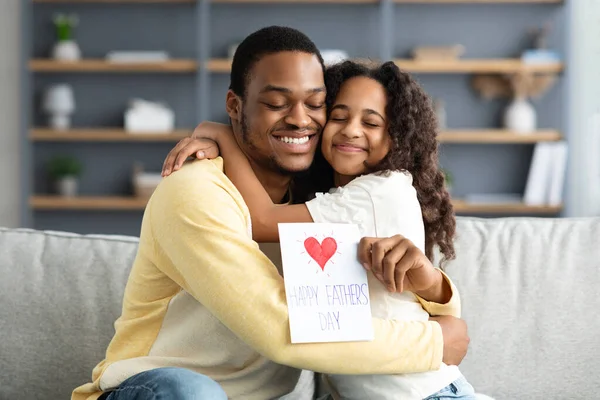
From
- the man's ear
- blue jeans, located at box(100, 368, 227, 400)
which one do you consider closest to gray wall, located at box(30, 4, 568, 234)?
the man's ear

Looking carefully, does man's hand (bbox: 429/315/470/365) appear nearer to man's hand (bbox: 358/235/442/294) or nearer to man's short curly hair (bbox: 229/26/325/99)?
man's hand (bbox: 358/235/442/294)

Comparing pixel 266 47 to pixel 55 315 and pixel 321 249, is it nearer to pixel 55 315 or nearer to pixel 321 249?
pixel 321 249

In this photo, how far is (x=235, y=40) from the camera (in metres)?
5.52

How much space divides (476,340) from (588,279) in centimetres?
31

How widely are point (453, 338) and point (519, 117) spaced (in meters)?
3.93

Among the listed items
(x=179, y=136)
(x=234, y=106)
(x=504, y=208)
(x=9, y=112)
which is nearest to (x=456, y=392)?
(x=234, y=106)

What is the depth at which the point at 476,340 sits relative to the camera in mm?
2016

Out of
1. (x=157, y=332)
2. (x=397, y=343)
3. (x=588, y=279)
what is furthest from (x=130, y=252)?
(x=588, y=279)

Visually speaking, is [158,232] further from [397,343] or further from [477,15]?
[477,15]

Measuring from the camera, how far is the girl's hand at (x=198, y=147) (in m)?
1.62

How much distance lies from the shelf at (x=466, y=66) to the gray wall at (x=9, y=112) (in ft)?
3.91

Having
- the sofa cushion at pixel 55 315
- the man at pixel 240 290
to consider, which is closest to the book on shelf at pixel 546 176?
the sofa cushion at pixel 55 315

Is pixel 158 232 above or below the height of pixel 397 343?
above

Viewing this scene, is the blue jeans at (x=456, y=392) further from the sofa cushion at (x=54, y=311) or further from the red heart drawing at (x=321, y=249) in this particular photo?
the sofa cushion at (x=54, y=311)
